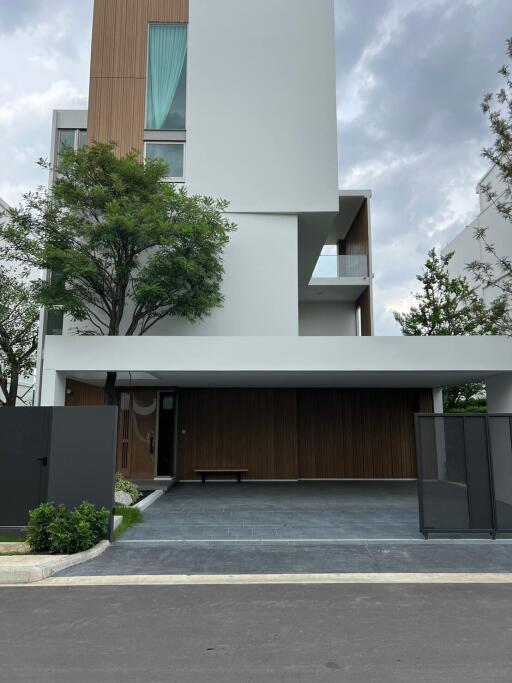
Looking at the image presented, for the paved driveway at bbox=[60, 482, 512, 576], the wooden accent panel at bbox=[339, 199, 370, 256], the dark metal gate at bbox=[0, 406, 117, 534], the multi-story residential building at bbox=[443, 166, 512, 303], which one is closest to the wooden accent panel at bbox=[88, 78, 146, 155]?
the wooden accent panel at bbox=[339, 199, 370, 256]

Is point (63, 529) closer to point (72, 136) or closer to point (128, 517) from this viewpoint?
point (128, 517)

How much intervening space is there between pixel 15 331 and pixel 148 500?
1073 centimetres

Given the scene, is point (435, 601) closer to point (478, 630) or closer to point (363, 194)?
point (478, 630)

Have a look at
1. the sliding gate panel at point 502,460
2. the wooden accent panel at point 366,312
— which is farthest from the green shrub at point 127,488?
the wooden accent panel at point 366,312

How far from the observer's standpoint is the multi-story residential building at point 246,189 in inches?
615

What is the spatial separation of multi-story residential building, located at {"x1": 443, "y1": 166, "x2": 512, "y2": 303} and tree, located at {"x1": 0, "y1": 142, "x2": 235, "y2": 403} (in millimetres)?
15872

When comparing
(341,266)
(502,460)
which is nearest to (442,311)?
(341,266)

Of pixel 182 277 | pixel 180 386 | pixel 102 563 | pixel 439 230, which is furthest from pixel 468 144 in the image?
pixel 439 230

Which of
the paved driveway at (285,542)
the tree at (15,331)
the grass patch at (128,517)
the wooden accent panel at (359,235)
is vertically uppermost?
→ the wooden accent panel at (359,235)

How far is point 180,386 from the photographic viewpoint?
1567cm

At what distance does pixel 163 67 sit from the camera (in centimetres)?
1714

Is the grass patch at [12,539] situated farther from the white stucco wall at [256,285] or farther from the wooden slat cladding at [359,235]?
the wooden slat cladding at [359,235]

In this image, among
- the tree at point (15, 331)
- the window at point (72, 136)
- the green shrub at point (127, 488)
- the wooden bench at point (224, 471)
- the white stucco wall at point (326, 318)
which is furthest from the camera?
the white stucco wall at point (326, 318)

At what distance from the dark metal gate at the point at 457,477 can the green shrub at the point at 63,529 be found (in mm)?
5365
